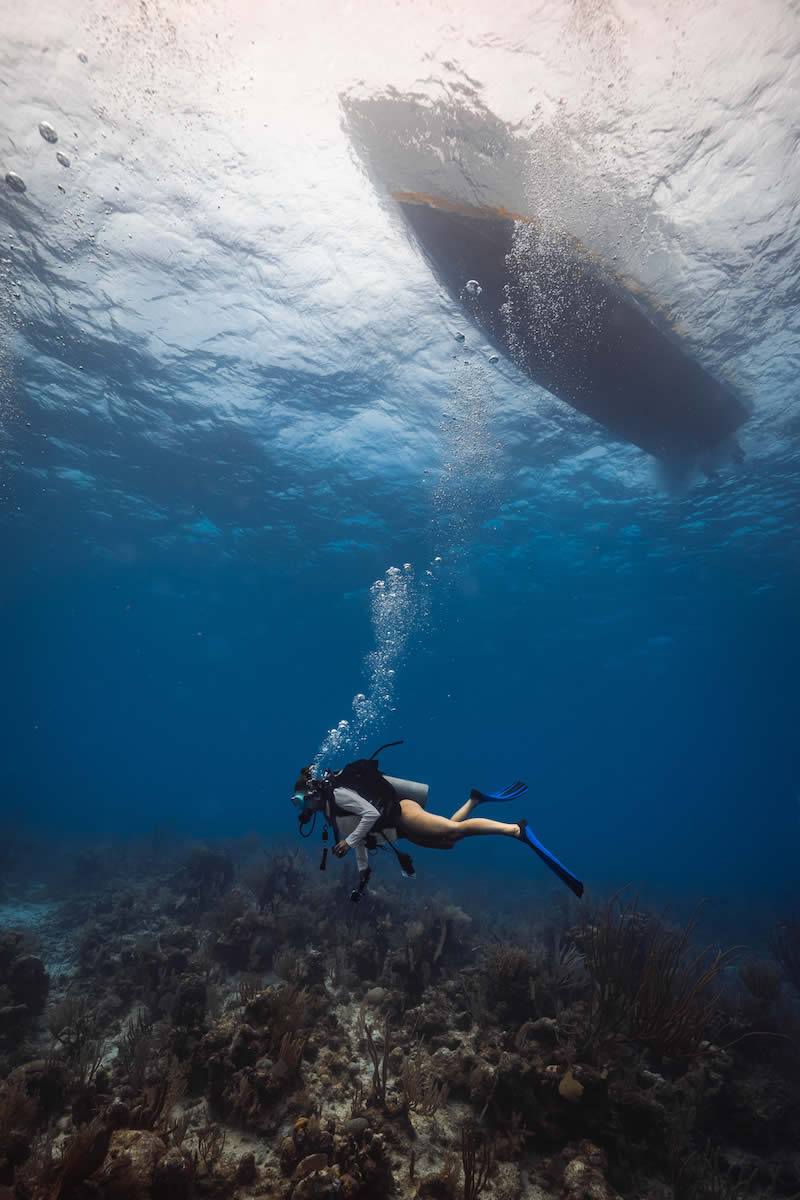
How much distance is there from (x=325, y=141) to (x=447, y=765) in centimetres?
14664

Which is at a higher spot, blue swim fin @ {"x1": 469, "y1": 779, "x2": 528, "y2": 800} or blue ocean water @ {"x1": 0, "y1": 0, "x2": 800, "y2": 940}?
blue ocean water @ {"x1": 0, "y1": 0, "x2": 800, "y2": 940}

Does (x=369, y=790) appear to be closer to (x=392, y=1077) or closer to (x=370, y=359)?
(x=392, y=1077)

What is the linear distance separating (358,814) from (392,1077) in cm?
293

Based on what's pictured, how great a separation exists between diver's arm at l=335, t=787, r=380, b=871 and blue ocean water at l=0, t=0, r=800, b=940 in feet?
29.4

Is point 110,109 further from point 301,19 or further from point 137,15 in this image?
point 301,19

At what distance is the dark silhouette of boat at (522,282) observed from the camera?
885cm

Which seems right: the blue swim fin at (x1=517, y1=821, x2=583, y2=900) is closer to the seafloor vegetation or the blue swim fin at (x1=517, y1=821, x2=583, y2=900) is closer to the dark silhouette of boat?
the seafloor vegetation

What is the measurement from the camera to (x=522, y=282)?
10594 mm

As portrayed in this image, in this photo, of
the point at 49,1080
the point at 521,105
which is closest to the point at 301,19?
the point at 521,105

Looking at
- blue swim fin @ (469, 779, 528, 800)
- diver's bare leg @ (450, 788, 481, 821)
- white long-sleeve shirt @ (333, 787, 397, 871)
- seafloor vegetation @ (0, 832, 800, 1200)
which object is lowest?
seafloor vegetation @ (0, 832, 800, 1200)

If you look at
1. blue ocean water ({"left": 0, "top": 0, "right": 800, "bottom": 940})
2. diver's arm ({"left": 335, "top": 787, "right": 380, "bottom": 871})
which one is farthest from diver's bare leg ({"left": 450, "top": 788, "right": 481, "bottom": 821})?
blue ocean water ({"left": 0, "top": 0, "right": 800, "bottom": 940})

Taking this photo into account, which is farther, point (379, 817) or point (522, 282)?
point (522, 282)

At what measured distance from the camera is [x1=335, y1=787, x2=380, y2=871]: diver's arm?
19.2ft

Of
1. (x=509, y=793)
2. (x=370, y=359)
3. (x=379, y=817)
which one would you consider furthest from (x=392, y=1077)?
(x=370, y=359)
